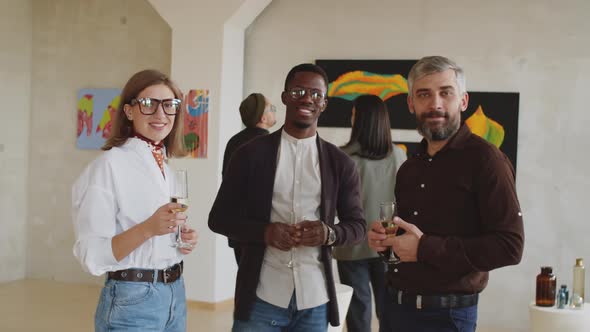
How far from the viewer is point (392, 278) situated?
2586 millimetres

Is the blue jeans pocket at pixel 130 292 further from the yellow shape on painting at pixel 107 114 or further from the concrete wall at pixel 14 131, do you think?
the concrete wall at pixel 14 131

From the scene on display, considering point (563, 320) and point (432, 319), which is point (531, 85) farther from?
point (432, 319)

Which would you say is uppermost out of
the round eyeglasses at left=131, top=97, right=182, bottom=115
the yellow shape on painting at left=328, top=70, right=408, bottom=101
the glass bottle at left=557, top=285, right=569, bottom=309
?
the yellow shape on painting at left=328, top=70, right=408, bottom=101

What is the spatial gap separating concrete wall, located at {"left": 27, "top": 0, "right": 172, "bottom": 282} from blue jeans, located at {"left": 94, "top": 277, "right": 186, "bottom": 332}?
5981mm

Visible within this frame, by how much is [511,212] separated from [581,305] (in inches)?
109

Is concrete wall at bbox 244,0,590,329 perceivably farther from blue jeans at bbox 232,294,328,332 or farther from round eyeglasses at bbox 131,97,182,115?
round eyeglasses at bbox 131,97,182,115

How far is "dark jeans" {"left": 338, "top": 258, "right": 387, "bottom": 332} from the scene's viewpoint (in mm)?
4520

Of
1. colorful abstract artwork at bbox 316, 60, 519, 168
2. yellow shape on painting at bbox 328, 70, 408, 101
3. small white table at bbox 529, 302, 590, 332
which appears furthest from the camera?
yellow shape on painting at bbox 328, 70, 408, 101

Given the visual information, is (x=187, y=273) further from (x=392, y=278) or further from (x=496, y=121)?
(x=392, y=278)

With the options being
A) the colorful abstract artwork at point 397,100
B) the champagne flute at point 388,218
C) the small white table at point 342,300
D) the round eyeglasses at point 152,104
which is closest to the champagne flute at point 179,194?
the round eyeglasses at point 152,104

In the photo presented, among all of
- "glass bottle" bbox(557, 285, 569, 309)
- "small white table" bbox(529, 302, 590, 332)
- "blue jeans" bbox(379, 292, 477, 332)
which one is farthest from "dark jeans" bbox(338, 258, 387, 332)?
"blue jeans" bbox(379, 292, 477, 332)

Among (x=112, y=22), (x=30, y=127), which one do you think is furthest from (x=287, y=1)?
(x=30, y=127)

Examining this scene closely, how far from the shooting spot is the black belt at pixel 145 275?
2417 mm

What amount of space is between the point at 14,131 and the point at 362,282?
5.71 meters
